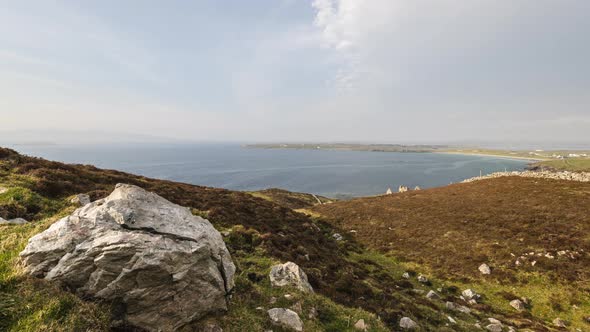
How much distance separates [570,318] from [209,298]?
23.1m

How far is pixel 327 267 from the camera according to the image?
18578 millimetres

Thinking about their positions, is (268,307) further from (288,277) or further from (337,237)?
(337,237)

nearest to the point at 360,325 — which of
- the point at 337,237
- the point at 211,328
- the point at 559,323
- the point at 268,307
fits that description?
the point at 268,307

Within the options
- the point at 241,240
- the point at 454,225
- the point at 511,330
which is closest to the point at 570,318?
the point at 511,330

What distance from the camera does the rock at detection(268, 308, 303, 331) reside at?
29.4ft

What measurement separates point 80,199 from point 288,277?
13.7 metres

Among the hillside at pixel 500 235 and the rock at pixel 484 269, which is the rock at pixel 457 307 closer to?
the hillside at pixel 500 235

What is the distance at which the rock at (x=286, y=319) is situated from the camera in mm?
8953

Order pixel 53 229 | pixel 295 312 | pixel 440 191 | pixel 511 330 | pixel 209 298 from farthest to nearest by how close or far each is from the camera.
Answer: pixel 440 191 < pixel 511 330 < pixel 295 312 < pixel 209 298 < pixel 53 229

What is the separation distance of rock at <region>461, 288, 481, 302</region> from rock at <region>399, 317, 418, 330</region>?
9597mm

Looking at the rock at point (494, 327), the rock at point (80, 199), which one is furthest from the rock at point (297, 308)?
the rock at point (80, 199)

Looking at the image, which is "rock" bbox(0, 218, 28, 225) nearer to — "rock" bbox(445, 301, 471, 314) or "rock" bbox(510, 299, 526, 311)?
"rock" bbox(445, 301, 471, 314)

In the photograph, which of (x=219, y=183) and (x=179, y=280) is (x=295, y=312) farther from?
(x=219, y=183)

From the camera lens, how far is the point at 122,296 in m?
6.82
